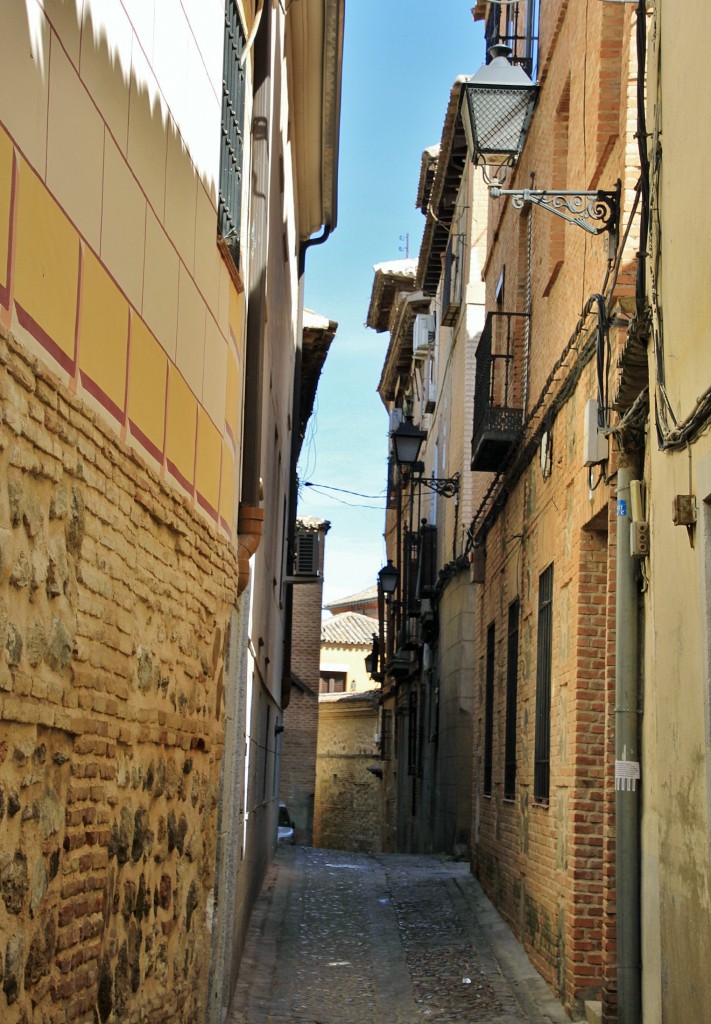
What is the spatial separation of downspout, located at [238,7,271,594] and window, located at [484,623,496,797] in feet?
20.8

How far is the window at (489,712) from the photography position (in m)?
14.3

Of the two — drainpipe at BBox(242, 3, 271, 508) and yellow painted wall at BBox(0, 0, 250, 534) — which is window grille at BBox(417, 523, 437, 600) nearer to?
drainpipe at BBox(242, 3, 271, 508)

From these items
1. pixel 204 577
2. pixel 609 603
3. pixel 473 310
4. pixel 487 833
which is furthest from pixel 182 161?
pixel 473 310

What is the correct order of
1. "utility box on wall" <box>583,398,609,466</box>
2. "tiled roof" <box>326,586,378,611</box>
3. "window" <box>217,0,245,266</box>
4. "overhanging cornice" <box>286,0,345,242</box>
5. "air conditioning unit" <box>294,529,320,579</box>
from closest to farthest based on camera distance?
"window" <box>217,0,245,266</box> → "utility box on wall" <box>583,398,609,466</box> → "overhanging cornice" <box>286,0,345,242</box> → "air conditioning unit" <box>294,529,320,579</box> → "tiled roof" <box>326,586,378,611</box>

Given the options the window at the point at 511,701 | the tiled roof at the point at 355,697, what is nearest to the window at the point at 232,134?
the window at the point at 511,701

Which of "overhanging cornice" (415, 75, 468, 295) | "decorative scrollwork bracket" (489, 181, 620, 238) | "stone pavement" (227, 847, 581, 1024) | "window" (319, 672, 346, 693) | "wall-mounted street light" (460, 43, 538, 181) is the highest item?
"overhanging cornice" (415, 75, 468, 295)

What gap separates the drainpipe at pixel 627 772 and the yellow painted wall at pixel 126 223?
2.29m

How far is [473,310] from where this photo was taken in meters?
19.1

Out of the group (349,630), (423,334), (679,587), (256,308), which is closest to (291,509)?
(423,334)

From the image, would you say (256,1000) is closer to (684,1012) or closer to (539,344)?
(684,1012)

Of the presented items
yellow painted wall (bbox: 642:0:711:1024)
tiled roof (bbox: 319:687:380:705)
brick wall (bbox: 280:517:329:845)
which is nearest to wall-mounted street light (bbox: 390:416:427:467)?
yellow painted wall (bbox: 642:0:711:1024)

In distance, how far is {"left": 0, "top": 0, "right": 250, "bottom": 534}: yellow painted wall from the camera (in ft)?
12.5

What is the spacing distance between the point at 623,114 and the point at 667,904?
486 cm

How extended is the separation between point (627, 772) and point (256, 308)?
370cm
